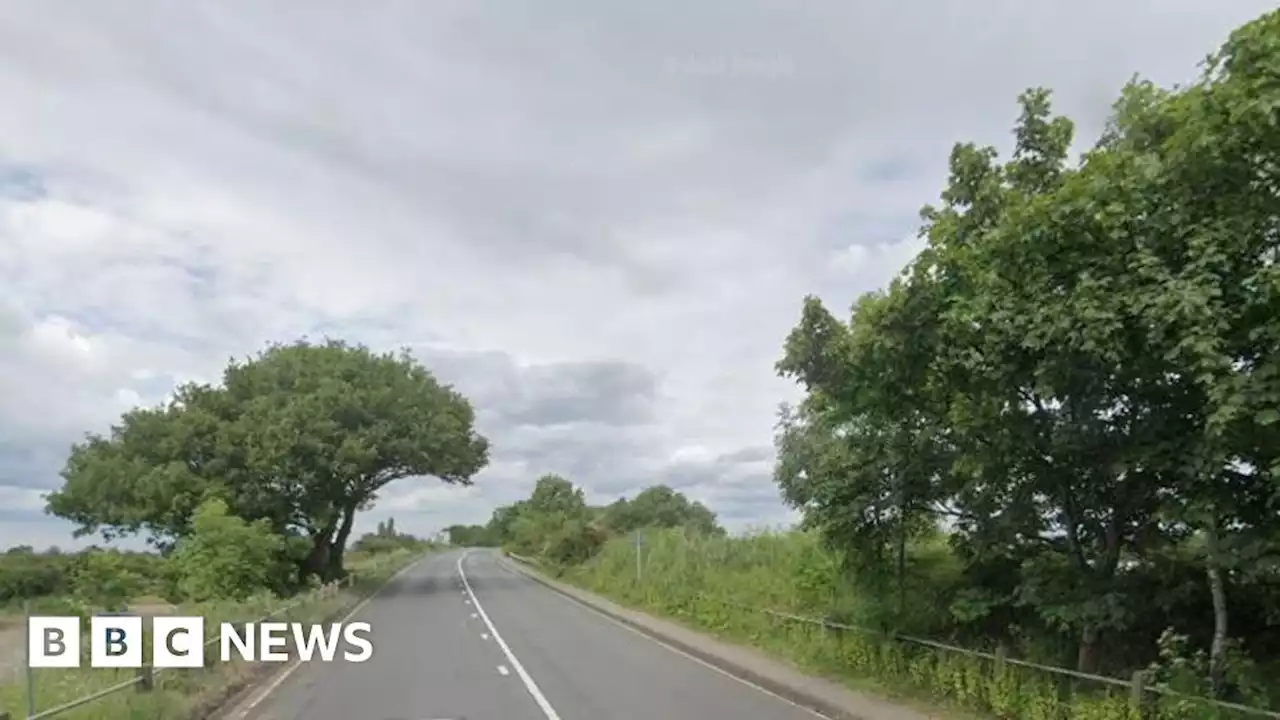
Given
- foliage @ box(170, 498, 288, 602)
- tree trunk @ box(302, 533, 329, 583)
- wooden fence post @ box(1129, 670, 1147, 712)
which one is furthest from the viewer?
tree trunk @ box(302, 533, 329, 583)

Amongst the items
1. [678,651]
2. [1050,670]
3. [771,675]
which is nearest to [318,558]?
[678,651]

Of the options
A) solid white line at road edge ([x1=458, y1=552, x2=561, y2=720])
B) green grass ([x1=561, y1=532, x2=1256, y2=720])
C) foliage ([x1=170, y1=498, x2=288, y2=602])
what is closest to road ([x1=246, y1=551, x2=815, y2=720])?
solid white line at road edge ([x1=458, y1=552, x2=561, y2=720])

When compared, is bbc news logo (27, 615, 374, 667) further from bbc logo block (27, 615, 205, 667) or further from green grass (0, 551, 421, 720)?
green grass (0, 551, 421, 720)

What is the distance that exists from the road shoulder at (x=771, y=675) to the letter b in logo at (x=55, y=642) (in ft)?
30.9

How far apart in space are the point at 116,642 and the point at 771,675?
32.5 ft

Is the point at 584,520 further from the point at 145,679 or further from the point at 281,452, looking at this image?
the point at 145,679

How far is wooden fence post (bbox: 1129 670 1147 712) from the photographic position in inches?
430

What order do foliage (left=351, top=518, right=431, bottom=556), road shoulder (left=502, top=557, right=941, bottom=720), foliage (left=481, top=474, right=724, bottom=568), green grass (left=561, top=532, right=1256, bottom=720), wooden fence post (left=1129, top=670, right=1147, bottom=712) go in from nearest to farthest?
wooden fence post (left=1129, top=670, right=1147, bottom=712), green grass (left=561, top=532, right=1256, bottom=720), road shoulder (left=502, top=557, right=941, bottom=720), foliage (left=481, top=474, right=724, bottom=568), foliage (left=351, top=518, right=431, bottom=556)

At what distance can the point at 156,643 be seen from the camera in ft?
50.6

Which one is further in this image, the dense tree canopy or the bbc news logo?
the bbc news logo

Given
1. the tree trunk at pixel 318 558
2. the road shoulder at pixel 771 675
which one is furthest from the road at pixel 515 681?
the tree trunk at pixel 318 558

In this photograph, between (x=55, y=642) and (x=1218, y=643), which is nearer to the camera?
(x=1218, y=643)

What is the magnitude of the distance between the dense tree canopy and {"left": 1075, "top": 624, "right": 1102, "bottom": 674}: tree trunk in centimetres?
5

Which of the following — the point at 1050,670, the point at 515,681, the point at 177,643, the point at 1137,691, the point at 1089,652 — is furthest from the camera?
the point at 515,681
